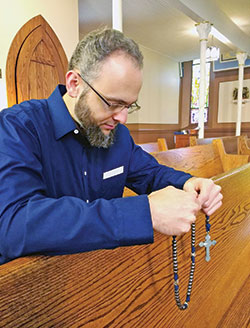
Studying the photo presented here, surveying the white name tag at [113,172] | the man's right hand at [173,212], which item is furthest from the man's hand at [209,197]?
the white name tag at [113,172]

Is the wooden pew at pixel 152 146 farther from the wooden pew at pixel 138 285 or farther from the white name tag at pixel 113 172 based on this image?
the wooden pew at pixel 138 285

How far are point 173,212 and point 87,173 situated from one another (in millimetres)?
597

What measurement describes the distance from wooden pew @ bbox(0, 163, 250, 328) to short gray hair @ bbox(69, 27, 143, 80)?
606 mm

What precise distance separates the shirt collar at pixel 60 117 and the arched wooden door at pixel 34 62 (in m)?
2.40

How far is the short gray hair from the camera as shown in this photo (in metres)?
0.95

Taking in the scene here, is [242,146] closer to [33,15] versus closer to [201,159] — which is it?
[201,159]

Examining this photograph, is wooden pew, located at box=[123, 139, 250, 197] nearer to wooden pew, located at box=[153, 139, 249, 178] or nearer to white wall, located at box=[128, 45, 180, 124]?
wooden pew, located at box=[153, 139, 249, 178]

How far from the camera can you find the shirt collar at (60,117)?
101cm

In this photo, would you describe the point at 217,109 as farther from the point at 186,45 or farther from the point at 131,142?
the point at 131,142

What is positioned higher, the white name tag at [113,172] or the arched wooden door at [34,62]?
the arched wooden door at [34,62]

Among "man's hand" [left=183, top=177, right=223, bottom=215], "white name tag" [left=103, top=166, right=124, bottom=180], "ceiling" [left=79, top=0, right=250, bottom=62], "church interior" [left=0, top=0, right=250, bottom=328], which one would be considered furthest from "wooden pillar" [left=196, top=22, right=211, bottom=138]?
"man's hand" [left=183, top=177, right=223, bottom=215]

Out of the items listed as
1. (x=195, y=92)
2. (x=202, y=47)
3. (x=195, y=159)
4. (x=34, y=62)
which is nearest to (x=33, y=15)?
(x=34, y=62)

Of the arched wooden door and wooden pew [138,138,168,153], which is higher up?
the arched wooden door

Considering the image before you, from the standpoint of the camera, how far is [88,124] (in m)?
1.06
